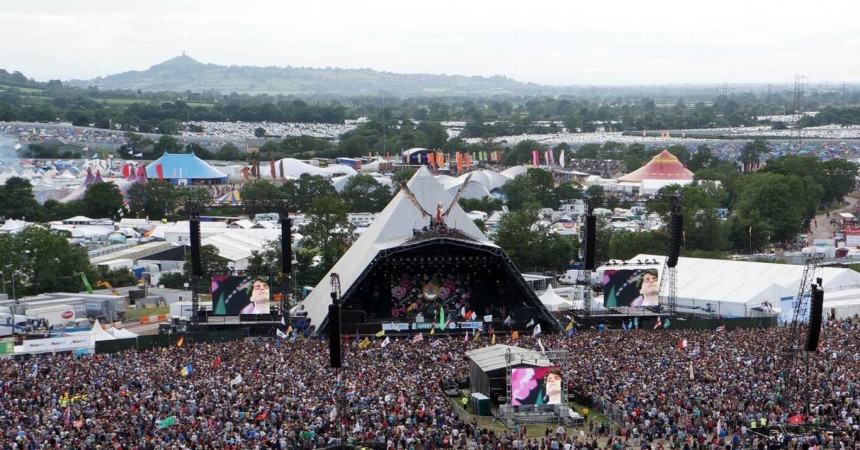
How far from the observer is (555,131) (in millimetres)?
174375

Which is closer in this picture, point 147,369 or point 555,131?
point 147,369

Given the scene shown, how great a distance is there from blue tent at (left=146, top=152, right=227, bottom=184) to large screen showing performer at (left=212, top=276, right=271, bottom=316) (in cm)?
5045

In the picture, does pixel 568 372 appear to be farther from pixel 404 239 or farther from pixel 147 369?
pixel 404 239

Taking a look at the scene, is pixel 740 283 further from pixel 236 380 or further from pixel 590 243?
pixel 236 380

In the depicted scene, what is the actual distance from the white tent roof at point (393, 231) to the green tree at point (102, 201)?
31.7 meters

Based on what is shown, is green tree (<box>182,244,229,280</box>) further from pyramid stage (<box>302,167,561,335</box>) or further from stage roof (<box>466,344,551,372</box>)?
stage roof (<box>466,344,551,372</box>)

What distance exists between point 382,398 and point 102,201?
4885 cm

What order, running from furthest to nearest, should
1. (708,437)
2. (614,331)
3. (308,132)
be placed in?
(308,132)
(614,331)
(708,437)

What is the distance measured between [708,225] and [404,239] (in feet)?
78.7

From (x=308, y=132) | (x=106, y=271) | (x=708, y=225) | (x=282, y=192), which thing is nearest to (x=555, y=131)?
(x=308, y=132)

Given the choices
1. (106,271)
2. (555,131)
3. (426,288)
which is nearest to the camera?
(426,288)

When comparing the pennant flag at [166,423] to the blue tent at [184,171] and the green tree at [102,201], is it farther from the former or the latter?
the blue tent at [184,171]

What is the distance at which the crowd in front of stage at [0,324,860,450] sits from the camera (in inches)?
933

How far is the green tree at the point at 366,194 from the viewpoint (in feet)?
252
